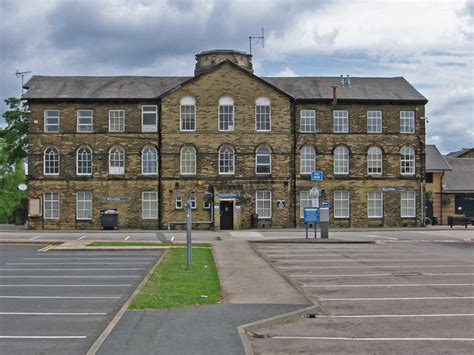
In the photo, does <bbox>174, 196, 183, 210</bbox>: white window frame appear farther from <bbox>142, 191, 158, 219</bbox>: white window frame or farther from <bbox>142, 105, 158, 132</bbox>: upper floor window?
<bbox>142, 105, 158, 132</bbox>: upper floor window

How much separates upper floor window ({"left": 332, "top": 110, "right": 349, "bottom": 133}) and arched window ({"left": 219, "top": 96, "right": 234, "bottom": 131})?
7448mm

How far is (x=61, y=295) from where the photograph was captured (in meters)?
16.1

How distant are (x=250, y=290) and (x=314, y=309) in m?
3.21

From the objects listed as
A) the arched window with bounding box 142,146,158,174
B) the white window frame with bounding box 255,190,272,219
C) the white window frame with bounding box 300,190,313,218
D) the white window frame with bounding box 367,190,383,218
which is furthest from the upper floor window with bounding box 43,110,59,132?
the white window frame with bounding box 367,190,383,218

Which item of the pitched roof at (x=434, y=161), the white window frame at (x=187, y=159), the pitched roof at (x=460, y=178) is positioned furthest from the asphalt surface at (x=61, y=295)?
the pitched roof at (x=460, y=178)

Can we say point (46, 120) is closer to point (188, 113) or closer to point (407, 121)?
point (188, 113)

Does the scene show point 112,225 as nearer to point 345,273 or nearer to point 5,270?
point 5,270

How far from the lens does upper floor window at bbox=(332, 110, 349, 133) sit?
161 feet

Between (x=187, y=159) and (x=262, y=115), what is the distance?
6146 mm

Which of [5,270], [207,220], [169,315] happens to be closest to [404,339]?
[169,315]

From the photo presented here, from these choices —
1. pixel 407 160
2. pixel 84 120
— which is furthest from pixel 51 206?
pixel 407 160

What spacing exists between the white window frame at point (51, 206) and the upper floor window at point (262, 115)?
14.9 meters

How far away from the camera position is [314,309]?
13.8 m

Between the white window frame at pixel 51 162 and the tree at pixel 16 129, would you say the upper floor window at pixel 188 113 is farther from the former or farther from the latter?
the tree at pixel 16 129
